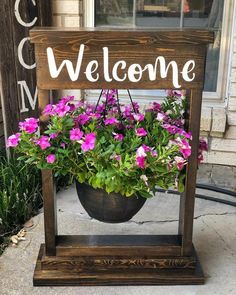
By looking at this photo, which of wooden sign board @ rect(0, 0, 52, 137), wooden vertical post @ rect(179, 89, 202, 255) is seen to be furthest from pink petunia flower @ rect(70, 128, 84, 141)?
wooden sign board @ rect(0, 0, 52, 137)

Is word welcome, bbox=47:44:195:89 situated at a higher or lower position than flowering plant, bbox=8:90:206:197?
higher

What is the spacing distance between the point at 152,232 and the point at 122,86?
1041 millimetres

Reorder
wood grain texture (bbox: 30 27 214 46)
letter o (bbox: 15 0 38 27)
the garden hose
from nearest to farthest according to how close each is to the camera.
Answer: wood grain texture (bbox: 30 27 214 46) → letter o (bbox: 15 0 38 27) → the garden hose

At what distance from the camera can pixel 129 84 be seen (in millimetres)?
1769

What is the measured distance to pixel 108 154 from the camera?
1.75m

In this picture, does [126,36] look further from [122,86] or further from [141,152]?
[141,152]

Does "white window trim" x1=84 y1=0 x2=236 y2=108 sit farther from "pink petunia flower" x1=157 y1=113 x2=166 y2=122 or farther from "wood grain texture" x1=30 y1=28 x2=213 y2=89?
"wood grain texture" x1=30 y1=28 x2=213 y2=89

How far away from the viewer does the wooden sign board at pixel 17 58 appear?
2771 mm

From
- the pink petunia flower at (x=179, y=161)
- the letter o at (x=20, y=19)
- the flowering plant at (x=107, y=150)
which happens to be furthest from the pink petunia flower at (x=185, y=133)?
the letter o at (x=20, y=19)

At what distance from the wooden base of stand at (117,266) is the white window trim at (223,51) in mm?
1470

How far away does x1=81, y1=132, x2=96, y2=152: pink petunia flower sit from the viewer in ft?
5.65

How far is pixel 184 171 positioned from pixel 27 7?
167 centimetres

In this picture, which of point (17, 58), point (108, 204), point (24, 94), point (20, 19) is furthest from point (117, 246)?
point (20, 19)

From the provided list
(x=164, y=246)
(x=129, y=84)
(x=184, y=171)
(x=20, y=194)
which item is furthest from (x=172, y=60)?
(x=20, y=194)
